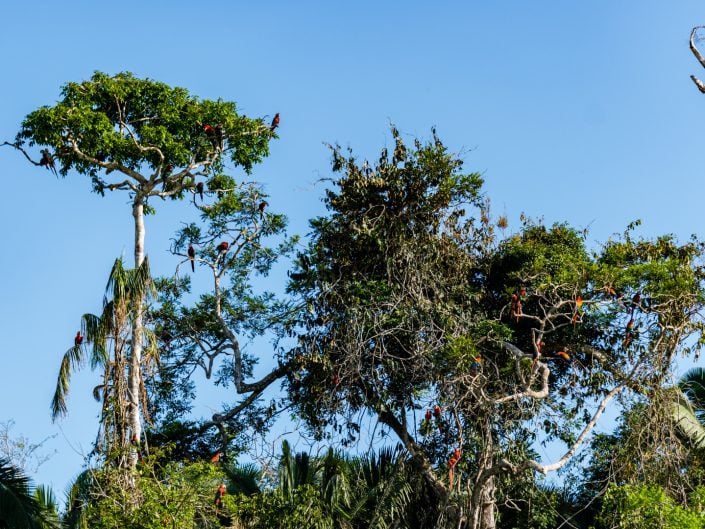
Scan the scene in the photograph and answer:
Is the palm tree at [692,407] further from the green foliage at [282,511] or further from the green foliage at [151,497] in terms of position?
the green foliage at [151,497]

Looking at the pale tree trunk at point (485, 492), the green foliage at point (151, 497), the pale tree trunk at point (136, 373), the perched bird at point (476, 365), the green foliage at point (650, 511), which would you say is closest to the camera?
the green foliage at point (151, 497)

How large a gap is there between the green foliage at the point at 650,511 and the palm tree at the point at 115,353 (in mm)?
5784

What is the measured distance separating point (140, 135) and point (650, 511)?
996cm

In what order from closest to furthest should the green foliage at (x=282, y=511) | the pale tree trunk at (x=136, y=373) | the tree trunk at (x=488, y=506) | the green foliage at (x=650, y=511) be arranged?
the green foliage at (x=650, y=511) → the green foliage at (x=282, y=511) → the pale tree trunk at (x=136, y=373) → the tree trunk at (x=488, y=506)

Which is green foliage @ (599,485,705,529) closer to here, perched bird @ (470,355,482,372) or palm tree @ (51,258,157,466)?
perched bird @ (470,355,482,372)

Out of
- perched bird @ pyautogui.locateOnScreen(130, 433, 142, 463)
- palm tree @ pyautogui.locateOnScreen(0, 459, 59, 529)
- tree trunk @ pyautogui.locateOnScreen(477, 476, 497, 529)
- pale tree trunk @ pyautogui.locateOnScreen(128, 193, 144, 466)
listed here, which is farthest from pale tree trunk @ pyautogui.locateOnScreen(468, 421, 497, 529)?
palm tree @ pyautogui.locateOnScreen(0, 459, 59, 529)

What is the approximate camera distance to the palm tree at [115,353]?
12.4 metres

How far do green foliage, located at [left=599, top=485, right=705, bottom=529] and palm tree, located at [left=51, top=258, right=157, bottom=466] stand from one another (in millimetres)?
5784

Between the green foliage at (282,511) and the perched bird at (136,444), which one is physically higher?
the perched bird at (136,444)

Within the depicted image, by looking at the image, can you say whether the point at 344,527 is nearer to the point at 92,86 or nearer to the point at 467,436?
the point at 467,436

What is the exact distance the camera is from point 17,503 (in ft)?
39.1

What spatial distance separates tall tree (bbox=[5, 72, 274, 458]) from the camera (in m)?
16.7

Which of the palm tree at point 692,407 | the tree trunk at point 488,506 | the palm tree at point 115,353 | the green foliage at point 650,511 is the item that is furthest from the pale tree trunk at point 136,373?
the palm tree at point 692,407

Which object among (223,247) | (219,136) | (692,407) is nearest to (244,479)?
(223,247)
